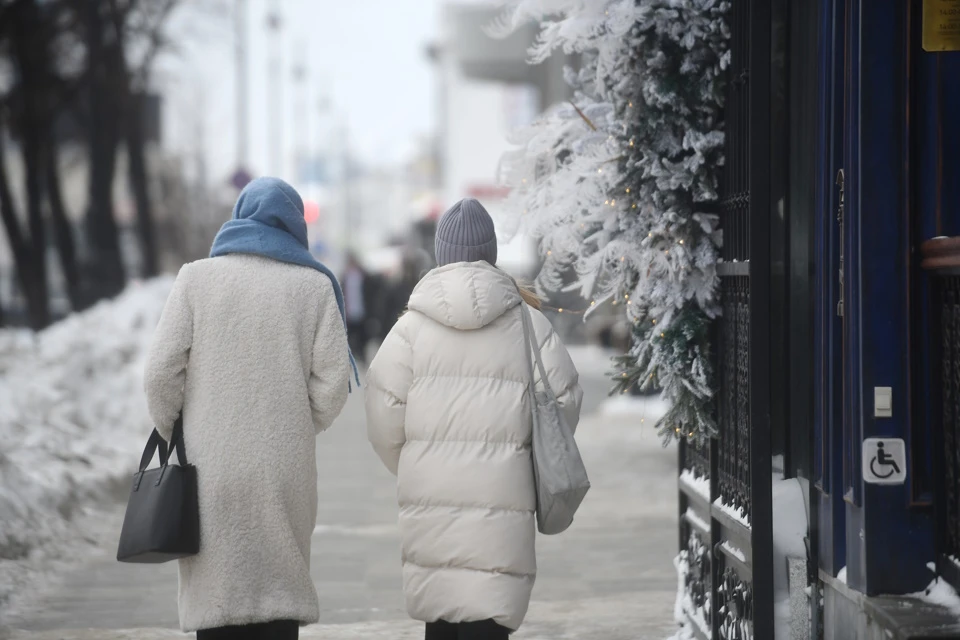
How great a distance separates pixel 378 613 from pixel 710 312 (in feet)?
8.29

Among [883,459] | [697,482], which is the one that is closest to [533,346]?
[883,459]

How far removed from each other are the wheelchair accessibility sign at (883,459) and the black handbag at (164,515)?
2.10 meters

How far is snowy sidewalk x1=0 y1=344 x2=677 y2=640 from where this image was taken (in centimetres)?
702

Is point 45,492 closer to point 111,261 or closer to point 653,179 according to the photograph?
point 653,179

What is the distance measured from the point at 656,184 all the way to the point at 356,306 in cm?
1945

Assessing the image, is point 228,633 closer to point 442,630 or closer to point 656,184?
point 442,630

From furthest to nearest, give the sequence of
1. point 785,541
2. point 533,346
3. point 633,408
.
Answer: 1. point 633,408
2. point 785,541
3. point 533,346

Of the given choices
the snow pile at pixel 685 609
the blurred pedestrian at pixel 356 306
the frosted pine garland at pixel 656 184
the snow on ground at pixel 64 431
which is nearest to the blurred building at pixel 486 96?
the blurred pedestrian at pixel 356 306

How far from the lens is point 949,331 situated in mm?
4559

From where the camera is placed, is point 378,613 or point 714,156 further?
point 378,613

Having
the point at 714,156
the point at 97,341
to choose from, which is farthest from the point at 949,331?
the point at 97,341

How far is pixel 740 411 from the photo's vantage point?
17.9ft

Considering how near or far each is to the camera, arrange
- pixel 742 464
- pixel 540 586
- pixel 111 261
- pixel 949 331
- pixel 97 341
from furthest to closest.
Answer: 1. pixel 111 261
2. pixel 97 341
3. pixel 540 586
4. pixel 742 464
5. pixel 949 331

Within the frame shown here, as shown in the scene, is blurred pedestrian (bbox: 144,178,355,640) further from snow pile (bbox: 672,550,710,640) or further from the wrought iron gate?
snow pile (bbox: 672,550,710,640)
